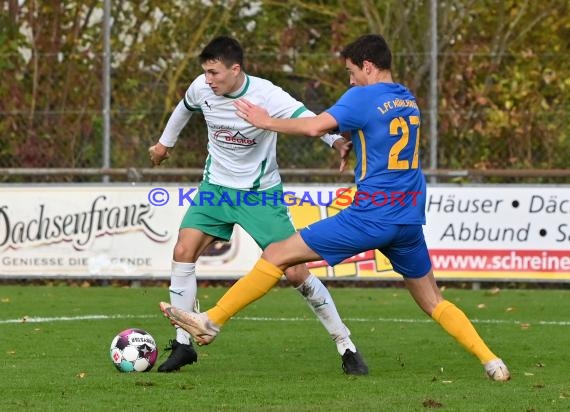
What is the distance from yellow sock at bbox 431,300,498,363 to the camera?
7.79 metres

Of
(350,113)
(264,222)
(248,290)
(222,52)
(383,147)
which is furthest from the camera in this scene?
(264,222)

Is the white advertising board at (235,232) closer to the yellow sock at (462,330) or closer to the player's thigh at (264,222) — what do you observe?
the player's thigh at (264,222)

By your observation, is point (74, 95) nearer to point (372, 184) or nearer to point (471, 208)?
point (471, 208)

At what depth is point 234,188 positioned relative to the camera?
8.56m

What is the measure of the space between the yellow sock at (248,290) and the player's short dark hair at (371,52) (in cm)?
125

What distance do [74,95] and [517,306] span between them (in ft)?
20.4

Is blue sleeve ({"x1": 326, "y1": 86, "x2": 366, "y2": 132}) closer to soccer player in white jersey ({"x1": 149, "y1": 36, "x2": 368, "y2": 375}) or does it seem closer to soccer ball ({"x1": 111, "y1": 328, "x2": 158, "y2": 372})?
soccer player in white jersey ({"x1": 149, "y1": 36, "x2": 368, "y2": 375})

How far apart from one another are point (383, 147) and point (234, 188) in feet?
4.27

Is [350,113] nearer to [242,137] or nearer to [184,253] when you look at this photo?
[242,137]

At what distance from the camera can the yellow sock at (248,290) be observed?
7730 millimetres

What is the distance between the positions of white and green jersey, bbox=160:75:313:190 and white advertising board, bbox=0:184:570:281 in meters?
6.20

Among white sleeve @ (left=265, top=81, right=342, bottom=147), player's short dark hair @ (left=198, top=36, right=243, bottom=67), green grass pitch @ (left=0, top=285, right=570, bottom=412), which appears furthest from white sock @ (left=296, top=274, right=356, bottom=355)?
player's short dark hair @ (left=198, top=36, right=243, bottom=67)

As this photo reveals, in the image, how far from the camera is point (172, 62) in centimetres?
1616

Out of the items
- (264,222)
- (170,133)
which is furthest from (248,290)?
(170,133)
